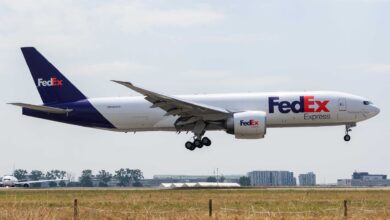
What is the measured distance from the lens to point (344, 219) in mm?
27672

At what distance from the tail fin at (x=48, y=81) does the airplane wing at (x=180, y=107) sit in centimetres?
849

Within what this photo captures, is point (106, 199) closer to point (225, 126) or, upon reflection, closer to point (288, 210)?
point (288, 210)

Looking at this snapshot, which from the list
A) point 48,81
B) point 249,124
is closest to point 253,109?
point 249,124

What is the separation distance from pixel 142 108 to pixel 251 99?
8527 mm

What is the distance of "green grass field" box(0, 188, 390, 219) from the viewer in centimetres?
2956

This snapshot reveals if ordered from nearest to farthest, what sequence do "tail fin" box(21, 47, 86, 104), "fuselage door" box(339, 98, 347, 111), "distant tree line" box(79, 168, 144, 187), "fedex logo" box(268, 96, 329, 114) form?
1. "fedex logo" box(268, 96, 329, 114)
2. "fuselage door" box(339, 98, 347, 111)
3. "tail fin" box(21, 47, 86, 104)
4. "distant tree line" box(79, 168, 144, 187)

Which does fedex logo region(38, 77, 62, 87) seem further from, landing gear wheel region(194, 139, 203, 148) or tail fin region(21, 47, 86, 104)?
landing gear wheel region(194, 139, 203, 148)

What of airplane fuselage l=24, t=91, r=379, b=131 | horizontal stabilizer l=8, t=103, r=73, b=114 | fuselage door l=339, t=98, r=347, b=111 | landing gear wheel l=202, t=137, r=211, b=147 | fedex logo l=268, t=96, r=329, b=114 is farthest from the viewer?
horizontal stabilizer l=8, t=103, r=73, b=114

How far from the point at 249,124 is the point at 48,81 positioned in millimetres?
17748

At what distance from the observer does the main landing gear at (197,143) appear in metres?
58.1

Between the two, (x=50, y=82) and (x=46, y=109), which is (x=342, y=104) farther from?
(x=50, y=82)

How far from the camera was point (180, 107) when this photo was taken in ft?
184

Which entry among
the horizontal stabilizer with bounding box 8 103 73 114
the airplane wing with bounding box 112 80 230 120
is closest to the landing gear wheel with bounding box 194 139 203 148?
the airplane wing with bounding box 112 80 230 120

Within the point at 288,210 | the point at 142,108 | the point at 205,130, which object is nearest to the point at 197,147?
the point at 205,130
